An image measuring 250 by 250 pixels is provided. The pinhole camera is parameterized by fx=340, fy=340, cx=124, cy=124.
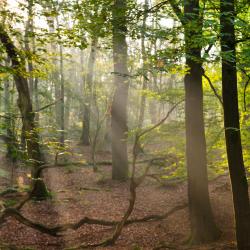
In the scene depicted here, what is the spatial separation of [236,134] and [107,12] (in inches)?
165

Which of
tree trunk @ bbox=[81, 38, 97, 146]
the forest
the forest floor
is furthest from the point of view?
tree trunk @ bbox=[81, 38, 97, 146]

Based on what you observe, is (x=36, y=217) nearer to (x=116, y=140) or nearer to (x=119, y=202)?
(x=119, y=202)

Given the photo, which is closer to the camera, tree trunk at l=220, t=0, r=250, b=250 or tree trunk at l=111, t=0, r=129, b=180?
tree trunk at l=220, t=0, r=250, b=250

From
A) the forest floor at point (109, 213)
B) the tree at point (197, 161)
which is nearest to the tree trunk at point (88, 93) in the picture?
the forest floor at point (109, 213)

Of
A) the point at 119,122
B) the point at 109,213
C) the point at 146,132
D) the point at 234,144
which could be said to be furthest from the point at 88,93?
the point at 234,144

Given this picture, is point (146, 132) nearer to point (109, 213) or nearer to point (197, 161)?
point (197, 161)

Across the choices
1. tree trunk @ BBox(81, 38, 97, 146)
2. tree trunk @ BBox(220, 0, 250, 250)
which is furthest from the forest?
tree trunk @ BBox(81, 38, 97, 146)

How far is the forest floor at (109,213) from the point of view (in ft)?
32.9

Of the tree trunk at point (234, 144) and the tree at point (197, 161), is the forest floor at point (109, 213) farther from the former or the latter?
the tree trunk at point (234, 144)

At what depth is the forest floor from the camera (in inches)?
394

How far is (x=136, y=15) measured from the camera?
8344mm

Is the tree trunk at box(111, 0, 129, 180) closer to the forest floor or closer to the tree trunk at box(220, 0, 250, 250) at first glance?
the forest floor

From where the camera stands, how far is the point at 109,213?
13.3 m

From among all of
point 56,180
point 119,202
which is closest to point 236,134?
point 119,202
